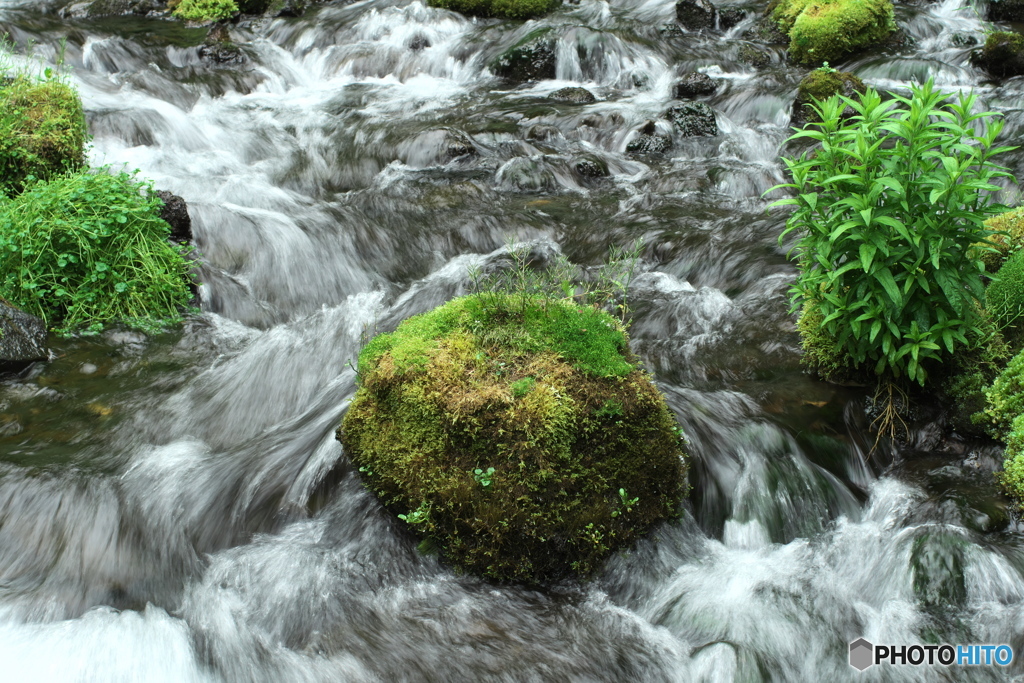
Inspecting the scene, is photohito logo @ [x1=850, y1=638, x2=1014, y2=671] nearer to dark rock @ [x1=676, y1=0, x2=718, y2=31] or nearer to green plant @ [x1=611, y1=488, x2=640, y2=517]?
green plant @ [x1=611, y1=488, x2=640, y2=517]

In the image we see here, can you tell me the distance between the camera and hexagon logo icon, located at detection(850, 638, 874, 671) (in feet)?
11.8

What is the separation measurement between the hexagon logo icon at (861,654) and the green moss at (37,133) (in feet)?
25.5

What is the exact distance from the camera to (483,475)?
3.78 meters

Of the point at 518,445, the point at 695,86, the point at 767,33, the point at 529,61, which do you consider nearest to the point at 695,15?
the point at 767,33

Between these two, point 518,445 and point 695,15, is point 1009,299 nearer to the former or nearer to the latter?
point 518,445

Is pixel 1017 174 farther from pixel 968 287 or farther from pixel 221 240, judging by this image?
pixel 221 240

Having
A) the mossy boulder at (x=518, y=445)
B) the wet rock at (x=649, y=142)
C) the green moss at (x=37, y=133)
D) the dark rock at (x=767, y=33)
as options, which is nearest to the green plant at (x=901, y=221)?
the mossy boulder at (x=518, y=445)

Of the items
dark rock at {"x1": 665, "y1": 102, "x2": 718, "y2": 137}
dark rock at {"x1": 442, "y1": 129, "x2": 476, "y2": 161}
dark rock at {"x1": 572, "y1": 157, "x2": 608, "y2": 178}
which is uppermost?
dark rock at {"x1": 442, "y1": 129, "x2": 476, "y2": 161}

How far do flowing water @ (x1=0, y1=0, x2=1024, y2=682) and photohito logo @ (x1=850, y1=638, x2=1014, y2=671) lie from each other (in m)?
0.06

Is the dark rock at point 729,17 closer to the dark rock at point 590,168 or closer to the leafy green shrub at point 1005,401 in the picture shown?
the dark rock at point 590,168

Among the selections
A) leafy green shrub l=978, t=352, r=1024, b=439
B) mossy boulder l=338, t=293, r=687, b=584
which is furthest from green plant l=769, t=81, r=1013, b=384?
mossy boulder l=338, t=293, r=687, b=584

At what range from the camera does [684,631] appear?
3.79m

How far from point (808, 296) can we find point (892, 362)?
70 cm

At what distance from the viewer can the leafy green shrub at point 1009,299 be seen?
4762mm
